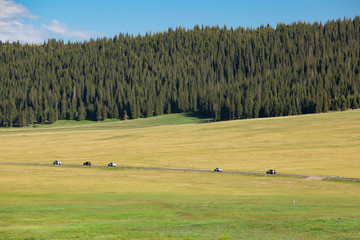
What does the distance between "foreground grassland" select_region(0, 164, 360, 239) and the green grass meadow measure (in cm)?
7

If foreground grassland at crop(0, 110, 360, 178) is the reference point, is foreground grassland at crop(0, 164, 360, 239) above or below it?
below

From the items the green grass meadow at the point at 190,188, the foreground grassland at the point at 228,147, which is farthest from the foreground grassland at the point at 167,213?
the foreground grassland at the point at 228,147

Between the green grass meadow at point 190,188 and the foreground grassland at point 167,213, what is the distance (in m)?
0.07

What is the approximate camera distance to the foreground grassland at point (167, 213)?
81.1 feet

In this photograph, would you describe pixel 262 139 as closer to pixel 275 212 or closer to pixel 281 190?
pixel 281 190

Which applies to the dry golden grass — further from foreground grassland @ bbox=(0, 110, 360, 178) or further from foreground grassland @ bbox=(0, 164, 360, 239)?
foreground grassland @ bbox=(0, 110, 360, 178)

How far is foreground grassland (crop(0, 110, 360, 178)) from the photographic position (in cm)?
8194

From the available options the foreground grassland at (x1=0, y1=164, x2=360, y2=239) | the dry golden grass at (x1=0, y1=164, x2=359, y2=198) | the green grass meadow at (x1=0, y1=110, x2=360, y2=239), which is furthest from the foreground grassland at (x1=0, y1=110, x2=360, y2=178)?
the foreground grassland at (x1=0, y1=164, x2=360, y2=239)

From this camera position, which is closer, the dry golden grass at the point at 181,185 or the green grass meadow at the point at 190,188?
the green grass meadow at the point at 190,188

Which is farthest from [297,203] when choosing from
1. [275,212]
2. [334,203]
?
[275,212]

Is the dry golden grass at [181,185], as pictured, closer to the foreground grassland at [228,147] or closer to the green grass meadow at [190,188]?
the green grass meadow at [190,188]

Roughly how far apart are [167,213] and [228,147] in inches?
3071

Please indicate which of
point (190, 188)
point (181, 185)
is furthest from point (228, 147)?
point (190, 188)

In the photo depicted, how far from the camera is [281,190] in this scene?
51.2m
